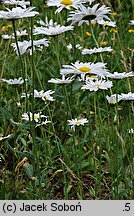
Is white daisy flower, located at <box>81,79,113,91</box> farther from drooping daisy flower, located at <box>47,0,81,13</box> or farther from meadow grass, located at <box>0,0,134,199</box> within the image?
drooping daisy flower, located at <box>47,0,81,13</box>

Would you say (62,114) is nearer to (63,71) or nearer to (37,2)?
(63,71)

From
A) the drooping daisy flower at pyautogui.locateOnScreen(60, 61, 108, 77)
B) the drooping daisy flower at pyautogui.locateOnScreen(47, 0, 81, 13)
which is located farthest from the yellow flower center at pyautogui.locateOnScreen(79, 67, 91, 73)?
the drooping daisy flower at pyautogui.locateOnScreen(47, 0, 81, 13)

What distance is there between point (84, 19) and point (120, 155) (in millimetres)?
480

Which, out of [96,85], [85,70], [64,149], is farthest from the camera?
[64,149]

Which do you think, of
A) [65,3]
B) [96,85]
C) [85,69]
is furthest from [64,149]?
[65,3]

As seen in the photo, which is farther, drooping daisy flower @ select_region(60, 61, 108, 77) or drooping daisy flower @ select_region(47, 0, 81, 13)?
drooping daisy flower @ select_region(47, 0, 81, 13)

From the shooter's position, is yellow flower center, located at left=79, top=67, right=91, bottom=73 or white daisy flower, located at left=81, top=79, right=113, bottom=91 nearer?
yellow flower center, located at left=79, top=67, right=91, bottom=73

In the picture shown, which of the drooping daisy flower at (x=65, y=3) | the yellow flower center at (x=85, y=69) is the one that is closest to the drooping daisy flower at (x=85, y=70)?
the yellow flower center at (x=85, y=69)

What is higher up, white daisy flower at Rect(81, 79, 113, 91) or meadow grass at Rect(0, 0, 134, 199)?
white daisy flower at Rect(81, 79, 113, 91)

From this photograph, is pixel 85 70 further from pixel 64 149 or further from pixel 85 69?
pixel 64 149

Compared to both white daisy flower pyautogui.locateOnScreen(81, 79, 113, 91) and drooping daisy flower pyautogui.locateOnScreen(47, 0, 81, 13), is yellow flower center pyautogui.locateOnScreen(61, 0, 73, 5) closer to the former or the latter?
drooping daisy flower pyautogui.locateOnScreen(47, 0, 81, 13)

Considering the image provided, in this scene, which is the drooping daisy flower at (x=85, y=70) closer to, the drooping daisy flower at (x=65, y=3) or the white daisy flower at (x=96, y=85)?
the white daisy flower at (x=96, y=85)

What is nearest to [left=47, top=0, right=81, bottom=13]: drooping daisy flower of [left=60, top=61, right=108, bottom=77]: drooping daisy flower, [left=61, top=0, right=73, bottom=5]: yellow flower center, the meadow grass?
[left=61, top=0, right=73, bottom=5]: yellow flower center

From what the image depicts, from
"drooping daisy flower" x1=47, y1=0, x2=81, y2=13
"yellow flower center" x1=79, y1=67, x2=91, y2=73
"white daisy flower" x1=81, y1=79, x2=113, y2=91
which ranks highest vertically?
"drooping daisy flower" x1=47, y1=0, x2=81, y2=13
